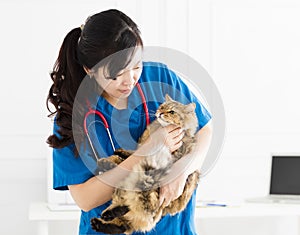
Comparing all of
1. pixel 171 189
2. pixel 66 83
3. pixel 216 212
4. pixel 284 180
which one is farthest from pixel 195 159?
pixel 284 180

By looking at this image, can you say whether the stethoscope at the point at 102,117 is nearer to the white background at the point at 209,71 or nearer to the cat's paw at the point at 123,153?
the cat's paw at the point at 123,153

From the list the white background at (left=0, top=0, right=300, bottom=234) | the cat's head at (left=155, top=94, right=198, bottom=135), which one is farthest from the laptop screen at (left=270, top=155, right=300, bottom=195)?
the cat's head at (left=155, top=94, right=198, bottom=135)

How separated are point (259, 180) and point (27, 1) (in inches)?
56.6

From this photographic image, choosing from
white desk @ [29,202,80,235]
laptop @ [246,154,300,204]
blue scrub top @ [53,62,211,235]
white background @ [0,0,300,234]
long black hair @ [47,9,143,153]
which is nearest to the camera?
long black hair @ [47,9,143,153]

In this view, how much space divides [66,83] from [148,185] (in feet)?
0.94

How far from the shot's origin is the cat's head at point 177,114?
124 centimetres

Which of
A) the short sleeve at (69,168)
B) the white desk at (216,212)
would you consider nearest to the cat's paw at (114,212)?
the short sleeve at (69,168)

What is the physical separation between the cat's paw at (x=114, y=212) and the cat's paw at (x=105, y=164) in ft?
0.29

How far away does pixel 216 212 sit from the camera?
2.46 meters

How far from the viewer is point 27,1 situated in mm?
2787

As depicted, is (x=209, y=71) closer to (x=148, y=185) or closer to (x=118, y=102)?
(x=118, y=102)

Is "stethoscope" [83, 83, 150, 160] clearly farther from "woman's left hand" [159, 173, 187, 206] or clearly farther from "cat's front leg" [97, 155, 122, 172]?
"woman's left hand" [159, 173, 187, 206]

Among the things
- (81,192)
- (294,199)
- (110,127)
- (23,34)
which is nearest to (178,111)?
(110,127)

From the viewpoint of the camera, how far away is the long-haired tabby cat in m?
1.21
